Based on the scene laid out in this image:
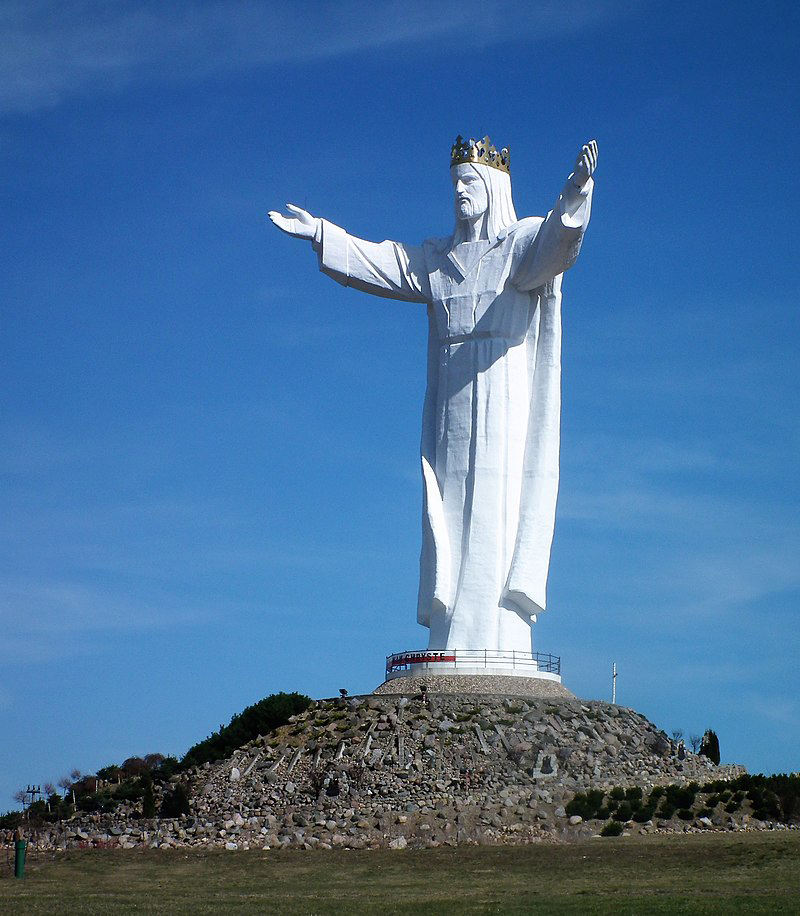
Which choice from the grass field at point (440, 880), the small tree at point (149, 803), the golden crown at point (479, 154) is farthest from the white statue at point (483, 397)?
the grass field at point (440, 880)

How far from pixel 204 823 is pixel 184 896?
5.45 metres

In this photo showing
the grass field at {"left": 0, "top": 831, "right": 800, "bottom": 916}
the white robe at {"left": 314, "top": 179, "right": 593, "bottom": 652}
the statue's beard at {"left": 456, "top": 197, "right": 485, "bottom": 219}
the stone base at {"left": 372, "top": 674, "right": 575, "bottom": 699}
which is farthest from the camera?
the statue's beard at {"left": 456, "top": 197, "right": 485, "bottom": 219}

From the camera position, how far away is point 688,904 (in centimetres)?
1769

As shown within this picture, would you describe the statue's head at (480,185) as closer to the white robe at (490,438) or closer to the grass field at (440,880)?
the white robe at (490,438)

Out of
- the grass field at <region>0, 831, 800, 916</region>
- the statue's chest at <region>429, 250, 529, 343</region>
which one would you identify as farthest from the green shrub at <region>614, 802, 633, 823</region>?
the statue's chest at <region>429, 250, 529, 343</region>

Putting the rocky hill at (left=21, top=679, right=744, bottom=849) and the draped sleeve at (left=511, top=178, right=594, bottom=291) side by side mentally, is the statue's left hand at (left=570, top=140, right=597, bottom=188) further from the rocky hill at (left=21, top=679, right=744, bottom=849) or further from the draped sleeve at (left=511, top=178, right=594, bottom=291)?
the rocky hill at (left=21, top=679, right=744, bottom=849)

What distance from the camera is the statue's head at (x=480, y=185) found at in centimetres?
3038

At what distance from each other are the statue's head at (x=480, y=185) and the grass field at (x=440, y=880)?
1239cm

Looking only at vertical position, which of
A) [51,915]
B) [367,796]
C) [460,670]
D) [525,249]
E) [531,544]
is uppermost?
[525,249]

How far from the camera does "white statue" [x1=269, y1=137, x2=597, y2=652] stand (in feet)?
95.9

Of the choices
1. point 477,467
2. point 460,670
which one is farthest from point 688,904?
point 477,467

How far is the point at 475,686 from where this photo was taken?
28.0 meters

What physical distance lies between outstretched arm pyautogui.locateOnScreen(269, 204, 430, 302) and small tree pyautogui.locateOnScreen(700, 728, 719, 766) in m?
10.8

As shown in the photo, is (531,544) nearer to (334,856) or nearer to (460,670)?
(460,670)
